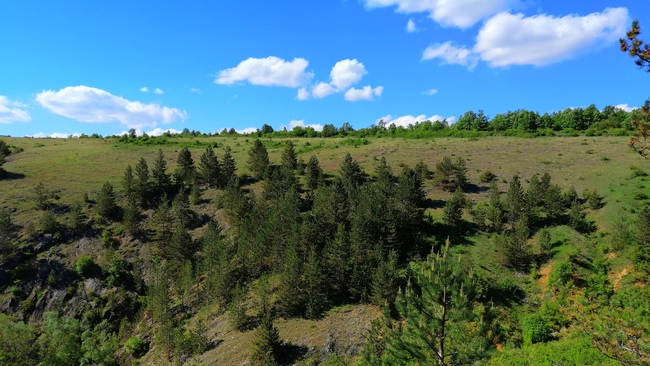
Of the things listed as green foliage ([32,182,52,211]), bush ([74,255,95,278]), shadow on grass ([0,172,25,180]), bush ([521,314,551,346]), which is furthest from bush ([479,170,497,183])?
shadow on grass ([0,172,25,180])

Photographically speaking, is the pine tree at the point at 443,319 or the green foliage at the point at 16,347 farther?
the green foliage at the point at 16,347

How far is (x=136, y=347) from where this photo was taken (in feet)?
149

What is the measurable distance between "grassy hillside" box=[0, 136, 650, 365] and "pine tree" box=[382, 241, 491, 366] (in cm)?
234

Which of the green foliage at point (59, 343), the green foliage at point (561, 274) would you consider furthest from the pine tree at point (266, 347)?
the green foliage at point (561, 274)

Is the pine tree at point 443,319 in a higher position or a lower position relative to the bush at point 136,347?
higher

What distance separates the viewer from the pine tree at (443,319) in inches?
611

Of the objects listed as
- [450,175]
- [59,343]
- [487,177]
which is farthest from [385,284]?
[487,177]

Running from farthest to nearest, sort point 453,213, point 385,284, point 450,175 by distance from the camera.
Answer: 1. point 450,175
2. point 453,213
3. point 385,284

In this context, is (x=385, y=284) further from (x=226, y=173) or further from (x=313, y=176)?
(x=226, y=173)

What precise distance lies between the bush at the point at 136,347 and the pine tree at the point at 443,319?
39808mm

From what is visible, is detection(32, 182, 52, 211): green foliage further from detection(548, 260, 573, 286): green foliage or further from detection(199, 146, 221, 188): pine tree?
detection(548, 260, 573, 286): green foliage

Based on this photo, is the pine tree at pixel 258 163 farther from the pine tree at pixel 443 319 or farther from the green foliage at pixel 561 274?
the pine tree at pixel 443 319

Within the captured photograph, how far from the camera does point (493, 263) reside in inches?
1908

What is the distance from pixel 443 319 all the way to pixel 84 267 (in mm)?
58645
